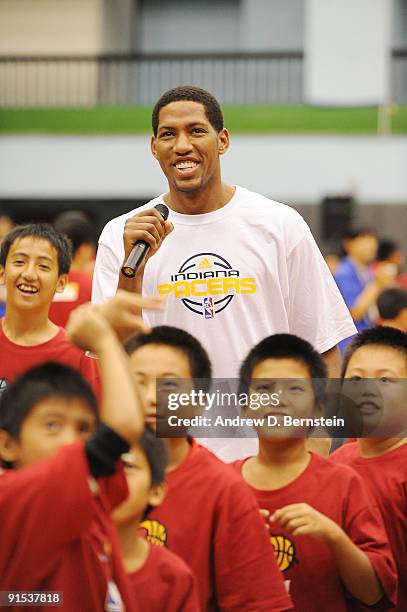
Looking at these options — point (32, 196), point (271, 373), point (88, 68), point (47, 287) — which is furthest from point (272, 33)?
point (271, 373)

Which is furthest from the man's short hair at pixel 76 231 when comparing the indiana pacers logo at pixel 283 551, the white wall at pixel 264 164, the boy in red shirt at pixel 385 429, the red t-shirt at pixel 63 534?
the white wall at pixel 264 164

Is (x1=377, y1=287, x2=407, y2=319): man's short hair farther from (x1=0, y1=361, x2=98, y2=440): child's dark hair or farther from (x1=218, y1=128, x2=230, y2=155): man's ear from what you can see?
(x1=0, y1=361, x2=98, y2=440): child's dark hair

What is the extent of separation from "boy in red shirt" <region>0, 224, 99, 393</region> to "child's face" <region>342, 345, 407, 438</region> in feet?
2.70

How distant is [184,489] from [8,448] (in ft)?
2.04

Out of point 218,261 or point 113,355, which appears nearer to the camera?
point 113,355

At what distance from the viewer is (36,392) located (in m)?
2.11

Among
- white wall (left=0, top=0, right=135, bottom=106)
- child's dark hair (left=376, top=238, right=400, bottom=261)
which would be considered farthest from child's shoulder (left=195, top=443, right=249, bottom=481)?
white wall (left=0, top=0, right=135, bottom=106)

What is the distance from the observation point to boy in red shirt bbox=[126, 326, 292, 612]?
253 cm

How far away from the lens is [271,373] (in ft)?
9.03

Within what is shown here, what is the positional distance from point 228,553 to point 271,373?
45cm

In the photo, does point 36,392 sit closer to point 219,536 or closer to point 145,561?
point 145,561

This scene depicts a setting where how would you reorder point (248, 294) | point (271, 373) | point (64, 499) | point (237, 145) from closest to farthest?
1. point (64, 499)
2. point (271, 373)
3. point (248, 294)
4. point (237, 145)

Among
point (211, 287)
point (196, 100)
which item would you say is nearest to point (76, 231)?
point (196, 100)

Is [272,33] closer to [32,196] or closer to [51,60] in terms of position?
[51,60]
